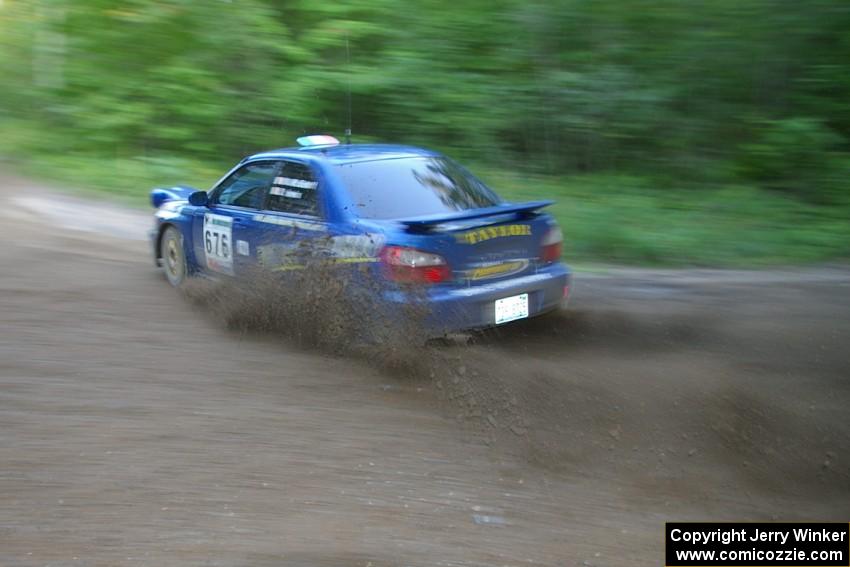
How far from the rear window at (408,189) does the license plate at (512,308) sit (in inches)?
32.6

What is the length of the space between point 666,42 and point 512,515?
10.6 metres

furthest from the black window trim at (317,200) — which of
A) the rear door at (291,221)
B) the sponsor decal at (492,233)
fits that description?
the sponsor decal at (492,233)

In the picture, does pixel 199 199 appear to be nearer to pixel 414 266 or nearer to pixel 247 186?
pixel 247 186

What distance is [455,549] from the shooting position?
154 inches

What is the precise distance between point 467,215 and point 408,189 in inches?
25.4

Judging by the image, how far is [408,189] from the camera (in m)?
6.44

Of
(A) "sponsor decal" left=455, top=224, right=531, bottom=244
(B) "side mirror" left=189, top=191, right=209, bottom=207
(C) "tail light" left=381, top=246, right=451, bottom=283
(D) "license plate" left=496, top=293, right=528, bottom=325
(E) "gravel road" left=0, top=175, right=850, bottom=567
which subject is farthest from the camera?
(B) "side mirror" left=189, top=191, right=209, bottom=207

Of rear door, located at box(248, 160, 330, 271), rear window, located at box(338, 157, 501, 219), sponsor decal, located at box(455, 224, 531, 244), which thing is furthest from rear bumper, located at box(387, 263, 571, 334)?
rear door, located at box(248, 160, 330, 271)

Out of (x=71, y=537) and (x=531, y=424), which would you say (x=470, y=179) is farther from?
(x=71, y=537)

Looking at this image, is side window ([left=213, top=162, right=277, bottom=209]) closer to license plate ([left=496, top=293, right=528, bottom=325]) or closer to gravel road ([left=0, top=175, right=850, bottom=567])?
gravel road ([left=0, top=175, right=850, bottom=567])

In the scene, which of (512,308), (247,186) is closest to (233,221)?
(247,186)

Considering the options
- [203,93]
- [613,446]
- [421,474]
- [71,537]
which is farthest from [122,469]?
[203,93]

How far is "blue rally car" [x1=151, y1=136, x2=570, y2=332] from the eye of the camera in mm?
5781

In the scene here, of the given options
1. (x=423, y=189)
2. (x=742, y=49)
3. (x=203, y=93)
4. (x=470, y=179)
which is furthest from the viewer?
(x=203, y=93)
